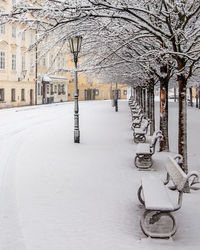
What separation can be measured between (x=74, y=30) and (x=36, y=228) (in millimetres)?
4631

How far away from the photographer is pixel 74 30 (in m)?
8.57

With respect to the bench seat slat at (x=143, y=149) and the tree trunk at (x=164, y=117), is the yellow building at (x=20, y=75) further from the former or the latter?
the bench seat slat at (x=143, y=149)

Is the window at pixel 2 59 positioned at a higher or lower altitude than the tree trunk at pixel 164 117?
higher

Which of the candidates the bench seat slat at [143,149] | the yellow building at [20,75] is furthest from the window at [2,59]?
the bench seat slat at [143,149]

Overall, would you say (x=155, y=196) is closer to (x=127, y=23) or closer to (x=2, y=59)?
(x=127, y=23)

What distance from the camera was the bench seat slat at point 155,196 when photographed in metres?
5.33

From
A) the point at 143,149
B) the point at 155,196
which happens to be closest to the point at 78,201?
the point at 155,196

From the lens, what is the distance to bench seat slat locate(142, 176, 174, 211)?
533 cm

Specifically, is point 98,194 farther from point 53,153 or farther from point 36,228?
point 53,153

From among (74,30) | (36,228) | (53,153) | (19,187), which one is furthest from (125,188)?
(53,153)

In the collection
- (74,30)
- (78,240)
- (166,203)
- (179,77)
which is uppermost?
(74,30)

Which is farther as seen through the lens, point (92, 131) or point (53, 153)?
point (92, 131)

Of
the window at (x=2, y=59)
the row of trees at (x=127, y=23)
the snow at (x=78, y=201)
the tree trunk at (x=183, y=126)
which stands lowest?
the snow at (x=78, y=201)

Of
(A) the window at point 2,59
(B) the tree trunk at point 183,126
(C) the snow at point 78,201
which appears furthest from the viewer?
(A) the window at point 2,59
